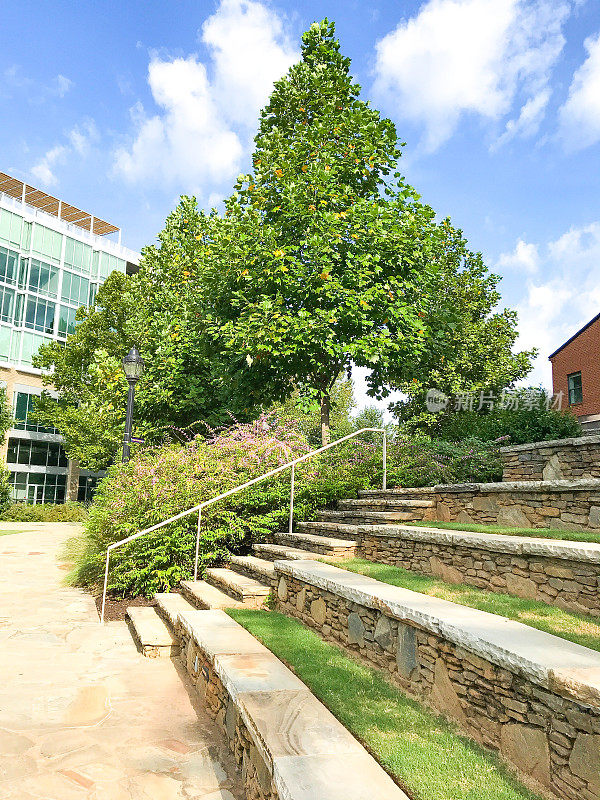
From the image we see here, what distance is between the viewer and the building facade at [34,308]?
36025 millimetres

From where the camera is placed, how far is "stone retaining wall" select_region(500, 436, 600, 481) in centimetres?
632

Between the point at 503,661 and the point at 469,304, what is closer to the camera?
the point at 503,661

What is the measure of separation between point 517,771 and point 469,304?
2267 centimetres

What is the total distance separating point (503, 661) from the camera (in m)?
2.66

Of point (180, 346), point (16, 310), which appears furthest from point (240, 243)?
point (16, 310)

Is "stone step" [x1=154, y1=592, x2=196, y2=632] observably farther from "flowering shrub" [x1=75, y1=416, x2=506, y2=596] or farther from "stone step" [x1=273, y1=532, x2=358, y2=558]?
"stone step" [x1=273, y1=532, x2=358, y2=558]

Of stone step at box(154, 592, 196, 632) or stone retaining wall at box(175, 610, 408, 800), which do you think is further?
stone step at box(154, 592, 196, 632)

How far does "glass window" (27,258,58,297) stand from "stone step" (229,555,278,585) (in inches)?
1386

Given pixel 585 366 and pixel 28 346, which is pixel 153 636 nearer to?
pixel 585 366

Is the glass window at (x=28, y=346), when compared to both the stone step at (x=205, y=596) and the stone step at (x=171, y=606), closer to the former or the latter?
the stone step at (x=171, y=606)

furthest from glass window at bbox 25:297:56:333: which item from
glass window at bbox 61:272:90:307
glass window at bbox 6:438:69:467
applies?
glass window at bbox 6:438:69:467

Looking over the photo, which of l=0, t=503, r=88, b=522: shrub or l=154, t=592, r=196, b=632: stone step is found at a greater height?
l=154, t=592, r=196, b=632: stone step

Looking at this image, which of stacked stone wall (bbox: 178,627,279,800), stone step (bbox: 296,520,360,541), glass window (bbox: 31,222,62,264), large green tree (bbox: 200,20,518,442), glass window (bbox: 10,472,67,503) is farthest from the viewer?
glass window (bbox: 31,222,62,264)

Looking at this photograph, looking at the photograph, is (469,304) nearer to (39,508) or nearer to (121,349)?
(121,349)
